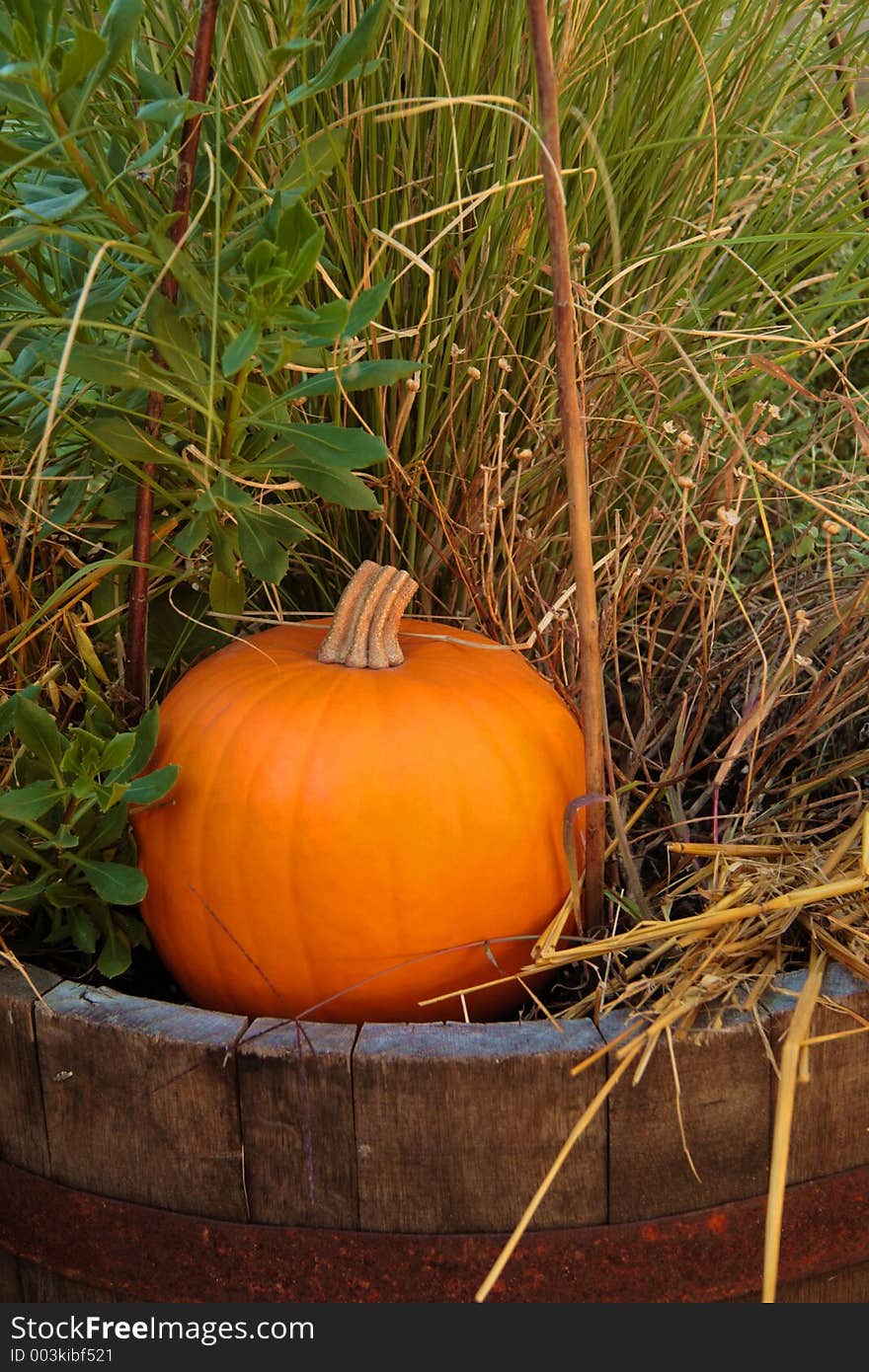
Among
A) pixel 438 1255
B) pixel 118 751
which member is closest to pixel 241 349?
pixel 118 751

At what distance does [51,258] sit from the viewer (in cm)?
104

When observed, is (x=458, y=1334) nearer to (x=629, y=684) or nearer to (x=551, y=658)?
(x=551, y=658)

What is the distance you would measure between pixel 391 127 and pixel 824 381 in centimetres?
81

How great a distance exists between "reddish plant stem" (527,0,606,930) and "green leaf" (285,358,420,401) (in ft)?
0.32

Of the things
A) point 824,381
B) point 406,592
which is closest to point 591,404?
point 406,592

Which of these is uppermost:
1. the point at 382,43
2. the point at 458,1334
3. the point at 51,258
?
the point at 382,43

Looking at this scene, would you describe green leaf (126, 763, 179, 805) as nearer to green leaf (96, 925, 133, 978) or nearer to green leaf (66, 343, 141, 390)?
green leaf (96, 925, 133, 978)

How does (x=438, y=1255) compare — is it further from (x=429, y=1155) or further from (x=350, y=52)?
(x=350, y=52)

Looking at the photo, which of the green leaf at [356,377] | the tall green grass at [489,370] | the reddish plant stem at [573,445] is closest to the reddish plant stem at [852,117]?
the tall green grass at [489,370]

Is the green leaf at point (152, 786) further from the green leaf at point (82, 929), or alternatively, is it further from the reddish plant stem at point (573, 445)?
the reddish plant stem at point (573, 445)

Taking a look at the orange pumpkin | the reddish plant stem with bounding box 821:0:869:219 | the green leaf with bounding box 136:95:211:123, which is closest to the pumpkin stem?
the orange pumpkin

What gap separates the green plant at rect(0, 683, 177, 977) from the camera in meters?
0.92

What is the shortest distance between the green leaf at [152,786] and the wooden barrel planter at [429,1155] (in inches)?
5.4

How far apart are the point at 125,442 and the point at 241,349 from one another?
0.19 metres
